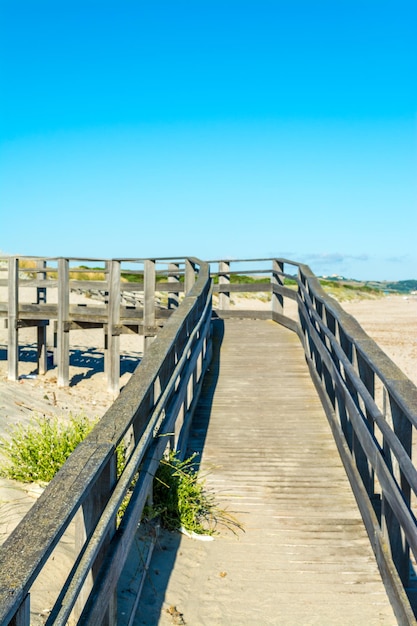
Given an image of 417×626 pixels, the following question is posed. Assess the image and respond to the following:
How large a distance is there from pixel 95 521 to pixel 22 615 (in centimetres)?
87

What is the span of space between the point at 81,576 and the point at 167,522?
2371 millimetres

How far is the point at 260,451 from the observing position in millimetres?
6031

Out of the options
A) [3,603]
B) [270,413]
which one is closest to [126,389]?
[3,603]

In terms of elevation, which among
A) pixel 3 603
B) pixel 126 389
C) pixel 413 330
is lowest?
pixel 413 330

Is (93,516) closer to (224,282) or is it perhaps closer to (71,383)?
(224,282)

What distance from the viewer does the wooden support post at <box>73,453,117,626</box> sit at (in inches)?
100

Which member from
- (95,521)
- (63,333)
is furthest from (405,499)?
(63,333)

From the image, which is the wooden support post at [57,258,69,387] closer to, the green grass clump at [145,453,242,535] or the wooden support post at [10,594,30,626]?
the green grass clump at [145,453,242,535]

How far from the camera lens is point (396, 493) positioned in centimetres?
342

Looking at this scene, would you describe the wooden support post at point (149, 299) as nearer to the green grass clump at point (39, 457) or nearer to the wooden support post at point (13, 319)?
the wooden support post at point (13, 319)

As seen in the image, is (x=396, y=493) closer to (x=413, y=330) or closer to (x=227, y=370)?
(x=227, y=370)

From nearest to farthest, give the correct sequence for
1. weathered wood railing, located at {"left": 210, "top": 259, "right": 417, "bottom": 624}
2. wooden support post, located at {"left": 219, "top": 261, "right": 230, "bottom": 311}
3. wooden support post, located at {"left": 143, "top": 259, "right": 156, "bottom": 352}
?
weathered wood railing, located at {"left": 210, "top": 259, "right": 417, "bottom": 624}
wooden support post, located at {"left": 143, "top": 259, "right": 156, "bottom": 352}
wooden support post, located at {"left": 219, "top": 261, "right": 230, "bottom": 311}

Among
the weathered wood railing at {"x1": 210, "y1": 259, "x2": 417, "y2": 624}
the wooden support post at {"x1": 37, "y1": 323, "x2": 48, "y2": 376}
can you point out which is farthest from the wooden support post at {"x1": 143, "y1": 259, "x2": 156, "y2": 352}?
the weathered wood railing at {"x1": 210, "y1": 259, "x2": 417, "y2": 624}

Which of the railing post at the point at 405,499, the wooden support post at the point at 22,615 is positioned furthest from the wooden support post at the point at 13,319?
the wooden support post at the point at 22,615
